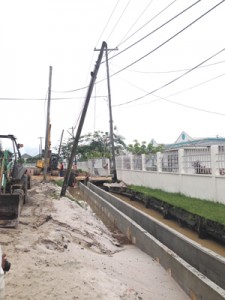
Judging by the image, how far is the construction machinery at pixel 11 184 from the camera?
9.60 meters

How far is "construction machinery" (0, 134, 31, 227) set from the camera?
31.5 ft

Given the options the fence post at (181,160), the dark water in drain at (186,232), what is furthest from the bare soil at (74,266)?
the fence post at (181,160)

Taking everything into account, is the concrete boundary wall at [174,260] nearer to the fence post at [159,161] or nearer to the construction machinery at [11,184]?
the construction machinery at [11,184]

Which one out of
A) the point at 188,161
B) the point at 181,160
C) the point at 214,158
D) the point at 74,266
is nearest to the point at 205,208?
the point at 214,158

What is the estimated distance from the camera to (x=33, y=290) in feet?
16.3

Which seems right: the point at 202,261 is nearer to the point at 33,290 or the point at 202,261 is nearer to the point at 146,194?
the point at 33,290

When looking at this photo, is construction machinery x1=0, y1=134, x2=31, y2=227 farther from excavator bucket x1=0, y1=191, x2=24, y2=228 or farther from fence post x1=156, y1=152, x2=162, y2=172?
fence post x1=156, y1=152, x2=162, y2=172

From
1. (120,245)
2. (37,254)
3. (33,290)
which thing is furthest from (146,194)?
(33,290)

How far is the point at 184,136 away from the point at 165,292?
3826cm

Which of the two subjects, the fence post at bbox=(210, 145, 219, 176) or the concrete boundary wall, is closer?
the concrete boundary wall

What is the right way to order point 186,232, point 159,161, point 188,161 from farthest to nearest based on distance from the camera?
point 159,161, point 188,161, point 186,232

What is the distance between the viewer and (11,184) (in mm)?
12500

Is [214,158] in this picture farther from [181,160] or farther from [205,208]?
[181,160]

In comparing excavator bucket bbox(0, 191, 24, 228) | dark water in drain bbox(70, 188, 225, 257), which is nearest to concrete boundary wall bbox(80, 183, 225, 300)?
dark water in drain bbox(70, 188, 225, 257)
